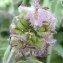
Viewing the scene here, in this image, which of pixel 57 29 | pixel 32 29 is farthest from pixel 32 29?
pixel 57 29

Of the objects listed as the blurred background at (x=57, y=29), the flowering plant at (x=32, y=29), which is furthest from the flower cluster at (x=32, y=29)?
the blurred background at (x=57, y=29)

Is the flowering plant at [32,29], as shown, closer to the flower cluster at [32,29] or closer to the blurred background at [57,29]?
the flower cluster at [32,29]

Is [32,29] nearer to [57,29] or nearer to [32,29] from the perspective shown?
[32,29]

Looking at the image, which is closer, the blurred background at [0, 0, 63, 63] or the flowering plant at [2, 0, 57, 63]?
the flowering plant at [2, 0, 57, 63]

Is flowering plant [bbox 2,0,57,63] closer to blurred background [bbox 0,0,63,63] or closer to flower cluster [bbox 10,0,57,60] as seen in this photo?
flower cluster [bbox 10,0,57,60]

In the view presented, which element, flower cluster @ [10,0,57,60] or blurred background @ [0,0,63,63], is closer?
flower cluster @ [10,0,57,60]

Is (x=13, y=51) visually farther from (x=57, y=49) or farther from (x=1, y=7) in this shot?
(x=1, y=7)

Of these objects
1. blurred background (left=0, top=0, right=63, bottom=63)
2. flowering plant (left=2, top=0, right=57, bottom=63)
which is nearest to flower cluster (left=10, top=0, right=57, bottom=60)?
flowering plant (left=2, top=0, right=57, bottom=63)

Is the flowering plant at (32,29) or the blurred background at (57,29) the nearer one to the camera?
the flowering plant at (32,29)
